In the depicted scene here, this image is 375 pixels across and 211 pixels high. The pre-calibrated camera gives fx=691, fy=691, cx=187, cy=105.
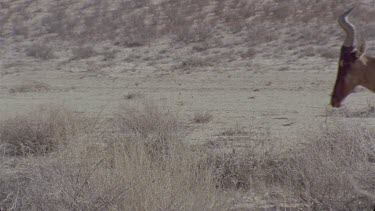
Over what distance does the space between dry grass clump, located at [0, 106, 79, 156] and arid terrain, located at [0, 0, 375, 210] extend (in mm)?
22

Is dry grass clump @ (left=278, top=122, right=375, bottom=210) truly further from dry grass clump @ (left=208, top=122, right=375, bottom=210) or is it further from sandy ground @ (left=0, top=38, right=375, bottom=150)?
sandy ground @ (left=0, top=38, right=375, bottom=150)

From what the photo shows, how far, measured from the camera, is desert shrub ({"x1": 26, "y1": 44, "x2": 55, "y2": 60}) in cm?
2384

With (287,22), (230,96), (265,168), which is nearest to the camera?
(265,168)

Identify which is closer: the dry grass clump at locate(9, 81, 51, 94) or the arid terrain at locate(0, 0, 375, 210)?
the arid terrain at locate(0, 0, 375, 210)

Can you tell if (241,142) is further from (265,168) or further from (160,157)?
(160,157)

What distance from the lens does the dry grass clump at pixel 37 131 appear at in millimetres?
9148

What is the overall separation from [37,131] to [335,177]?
4.44m

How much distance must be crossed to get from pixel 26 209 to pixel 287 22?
73.1 ft

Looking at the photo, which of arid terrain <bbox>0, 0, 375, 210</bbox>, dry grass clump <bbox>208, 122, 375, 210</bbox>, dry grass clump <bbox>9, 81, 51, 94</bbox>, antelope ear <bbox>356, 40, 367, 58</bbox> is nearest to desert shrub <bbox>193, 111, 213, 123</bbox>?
arid terrain <bbox>0, 0, 375, 210</bbox>

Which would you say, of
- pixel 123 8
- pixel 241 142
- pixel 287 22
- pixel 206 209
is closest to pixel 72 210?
pixel 206 209

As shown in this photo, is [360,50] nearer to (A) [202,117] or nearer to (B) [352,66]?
(B) [352,66]

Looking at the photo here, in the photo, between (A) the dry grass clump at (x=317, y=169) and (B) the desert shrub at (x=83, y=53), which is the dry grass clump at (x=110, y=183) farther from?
(B) the desert shrub at (x=83, y=53)

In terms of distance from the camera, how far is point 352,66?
23.3 feet

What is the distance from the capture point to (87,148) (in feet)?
22.5
